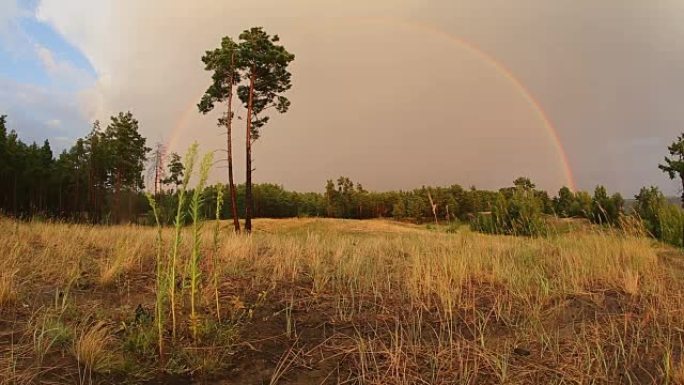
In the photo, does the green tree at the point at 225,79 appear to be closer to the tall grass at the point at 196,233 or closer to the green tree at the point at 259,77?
the green tree at the point at 259,77

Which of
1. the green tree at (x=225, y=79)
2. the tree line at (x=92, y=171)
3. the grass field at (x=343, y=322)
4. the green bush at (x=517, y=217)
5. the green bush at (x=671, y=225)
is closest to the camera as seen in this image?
the grass field at (x=343, y=322)

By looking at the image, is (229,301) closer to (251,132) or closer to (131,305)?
(131,305)

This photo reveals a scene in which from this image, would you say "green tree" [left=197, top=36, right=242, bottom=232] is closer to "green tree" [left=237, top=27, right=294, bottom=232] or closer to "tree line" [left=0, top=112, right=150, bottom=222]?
"green tree" [left=237, top=27, right=294, bottom=232]

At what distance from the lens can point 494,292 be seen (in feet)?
15.2

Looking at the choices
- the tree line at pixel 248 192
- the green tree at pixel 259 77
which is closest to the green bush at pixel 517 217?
the tree line at pixel 248 192

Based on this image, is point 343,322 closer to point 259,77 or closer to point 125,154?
point 259,77

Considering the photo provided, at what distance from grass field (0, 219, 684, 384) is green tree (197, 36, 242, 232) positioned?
27.1 meters

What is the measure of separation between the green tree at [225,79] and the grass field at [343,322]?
27.1 m

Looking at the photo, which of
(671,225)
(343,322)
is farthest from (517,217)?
(343,322)

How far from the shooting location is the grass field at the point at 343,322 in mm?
2779

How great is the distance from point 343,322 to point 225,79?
31583 mm

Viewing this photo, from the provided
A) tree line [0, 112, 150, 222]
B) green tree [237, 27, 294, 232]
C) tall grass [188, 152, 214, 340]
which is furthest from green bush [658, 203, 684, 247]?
tree line [0, 112, 150, 222]

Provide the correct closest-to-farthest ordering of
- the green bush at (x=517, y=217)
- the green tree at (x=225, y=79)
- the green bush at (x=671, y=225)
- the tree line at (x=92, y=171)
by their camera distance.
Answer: the green bush at (x=517, y=217) → the green bush at (x=671, y=225) → the green tree at (x=225, y=79) → the tree line at (x=92, y=171)

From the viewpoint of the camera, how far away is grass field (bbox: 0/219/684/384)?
2779 mm
